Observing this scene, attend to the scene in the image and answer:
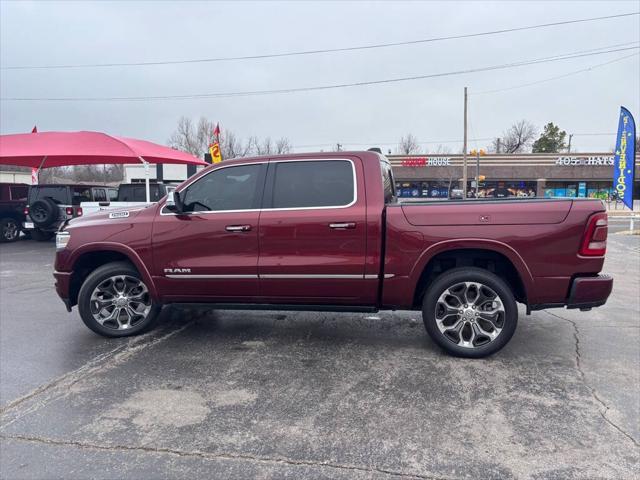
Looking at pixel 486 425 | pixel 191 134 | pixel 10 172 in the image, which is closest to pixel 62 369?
pixel 486 425

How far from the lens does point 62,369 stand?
4.20 meters

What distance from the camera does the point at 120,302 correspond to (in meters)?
4.98

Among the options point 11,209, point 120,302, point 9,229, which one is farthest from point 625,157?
point 9,229

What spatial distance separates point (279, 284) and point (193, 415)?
1.55 metres

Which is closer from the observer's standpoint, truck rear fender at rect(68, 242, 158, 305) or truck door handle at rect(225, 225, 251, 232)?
truck door handle at rect(225, 225, 251, 232)

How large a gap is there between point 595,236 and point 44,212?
1389cm

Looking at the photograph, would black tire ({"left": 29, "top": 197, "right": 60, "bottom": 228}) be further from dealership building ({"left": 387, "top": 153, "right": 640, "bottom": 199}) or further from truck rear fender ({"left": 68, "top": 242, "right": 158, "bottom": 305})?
dealership building ({"left": 387, "top": 153, "right": 640, "bottom": 199})

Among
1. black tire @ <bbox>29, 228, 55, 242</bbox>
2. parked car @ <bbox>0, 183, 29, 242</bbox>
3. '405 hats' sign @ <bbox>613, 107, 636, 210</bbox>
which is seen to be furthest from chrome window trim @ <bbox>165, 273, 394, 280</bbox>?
'405 hats' sign @ <bbox>613, 107, 636, 210</bbox>

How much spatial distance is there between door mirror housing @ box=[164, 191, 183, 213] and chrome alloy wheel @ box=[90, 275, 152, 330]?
93 cm

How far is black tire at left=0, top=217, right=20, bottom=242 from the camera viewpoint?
1483 centimetres

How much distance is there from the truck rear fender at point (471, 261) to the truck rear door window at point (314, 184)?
940 millimetres

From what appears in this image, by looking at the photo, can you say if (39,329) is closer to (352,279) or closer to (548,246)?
(352,279)

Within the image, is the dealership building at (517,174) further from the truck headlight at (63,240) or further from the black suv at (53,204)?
the truck headlight at (63,240)

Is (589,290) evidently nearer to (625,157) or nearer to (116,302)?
(116,302)
